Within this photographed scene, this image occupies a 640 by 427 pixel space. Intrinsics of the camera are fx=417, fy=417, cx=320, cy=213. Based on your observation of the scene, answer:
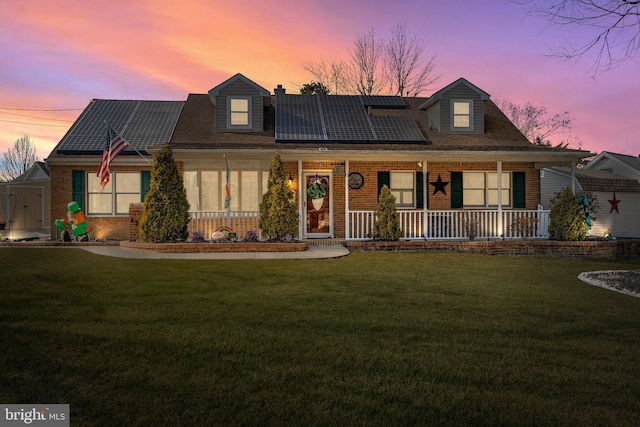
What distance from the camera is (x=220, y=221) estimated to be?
48.2 feet

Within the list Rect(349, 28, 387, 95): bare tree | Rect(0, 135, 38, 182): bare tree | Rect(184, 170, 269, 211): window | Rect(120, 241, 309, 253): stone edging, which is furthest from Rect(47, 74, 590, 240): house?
Rect(0, 135, 38, 182): bare tree

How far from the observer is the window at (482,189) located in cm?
1623

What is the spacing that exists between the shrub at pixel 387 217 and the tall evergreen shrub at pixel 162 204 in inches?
246

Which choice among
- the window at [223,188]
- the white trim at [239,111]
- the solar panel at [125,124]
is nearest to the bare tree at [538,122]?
the white trim at [239,111]

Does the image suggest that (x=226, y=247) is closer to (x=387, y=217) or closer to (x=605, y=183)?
(x=387, y=217)

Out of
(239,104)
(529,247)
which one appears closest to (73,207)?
(239,104)

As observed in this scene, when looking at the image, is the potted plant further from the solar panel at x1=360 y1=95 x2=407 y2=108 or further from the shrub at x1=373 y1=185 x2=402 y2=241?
the solar panel at x1=360 y1=95 x2=407 y2=108

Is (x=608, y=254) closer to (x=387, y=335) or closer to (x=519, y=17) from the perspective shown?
(x=519, y=17)

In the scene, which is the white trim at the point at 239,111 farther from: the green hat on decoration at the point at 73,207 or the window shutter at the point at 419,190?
the window shutter at the point at 419,190

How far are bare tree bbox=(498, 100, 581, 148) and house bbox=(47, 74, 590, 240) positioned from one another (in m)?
21.2

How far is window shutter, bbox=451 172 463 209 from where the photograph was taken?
16.0 m

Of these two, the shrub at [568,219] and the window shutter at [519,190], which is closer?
the shrub at [568,219]

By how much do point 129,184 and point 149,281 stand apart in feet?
32.5

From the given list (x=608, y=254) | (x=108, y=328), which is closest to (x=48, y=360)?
(x=108, y=328)
